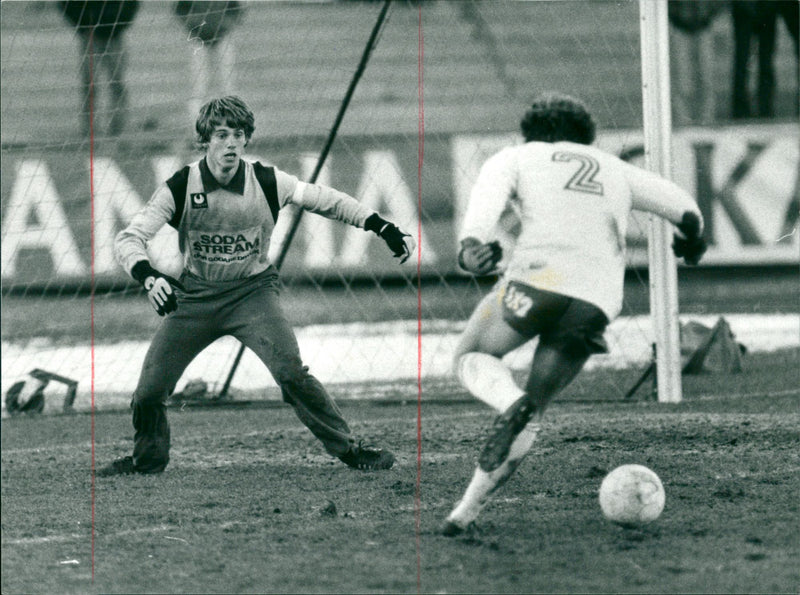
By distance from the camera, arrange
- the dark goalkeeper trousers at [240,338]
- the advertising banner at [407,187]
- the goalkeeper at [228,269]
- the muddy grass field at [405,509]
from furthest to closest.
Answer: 1. the advertising banner at [407,187]
2. the dark goalkeeper trousers at [240,338]
3. the goalkeeper at [228,269]
4. the muddy grass field at [405,509]

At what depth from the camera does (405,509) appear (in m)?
5.23

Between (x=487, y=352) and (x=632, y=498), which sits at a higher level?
(x=487, y=352)

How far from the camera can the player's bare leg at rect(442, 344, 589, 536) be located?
174 inches

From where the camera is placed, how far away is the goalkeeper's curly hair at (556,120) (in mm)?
4645

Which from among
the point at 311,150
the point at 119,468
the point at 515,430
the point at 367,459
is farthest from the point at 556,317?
the point at 311,150

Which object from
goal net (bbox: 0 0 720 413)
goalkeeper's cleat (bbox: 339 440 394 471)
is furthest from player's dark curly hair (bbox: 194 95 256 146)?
goal net (bbox: 0 0 720 413)

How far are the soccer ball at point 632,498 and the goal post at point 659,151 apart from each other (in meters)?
3.42

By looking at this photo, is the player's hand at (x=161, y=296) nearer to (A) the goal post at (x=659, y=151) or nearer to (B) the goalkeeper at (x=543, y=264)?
(B) the goalkeeper at (x=543, y=264)

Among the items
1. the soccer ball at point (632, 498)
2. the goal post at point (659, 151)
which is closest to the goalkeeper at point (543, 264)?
the soccer ball at point (632, 498)

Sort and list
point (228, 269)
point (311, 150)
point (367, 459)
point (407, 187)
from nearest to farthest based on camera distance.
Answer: point (228, 269) < point (367, 459) < point (407, 187) < point (311, 150)

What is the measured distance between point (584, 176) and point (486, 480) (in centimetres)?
111

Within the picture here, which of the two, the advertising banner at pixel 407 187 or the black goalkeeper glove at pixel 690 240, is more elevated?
the advertising banner at pixel 407 187

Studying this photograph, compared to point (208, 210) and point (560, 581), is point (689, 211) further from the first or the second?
point (208, 210)

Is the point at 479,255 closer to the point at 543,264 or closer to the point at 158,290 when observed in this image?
Answer: the point at 543,264
